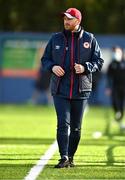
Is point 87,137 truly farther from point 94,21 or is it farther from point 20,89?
point 94,21

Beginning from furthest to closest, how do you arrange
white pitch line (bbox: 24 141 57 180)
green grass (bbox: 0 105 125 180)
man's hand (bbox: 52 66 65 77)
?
1. man's hand (bbox: 52 66 65 77)
2. green grass (bbox: 0 105 125 180)
3. white pitch line (bbox: 24 141 57 180)

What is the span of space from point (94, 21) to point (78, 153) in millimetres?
22966

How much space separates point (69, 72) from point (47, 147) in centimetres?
356

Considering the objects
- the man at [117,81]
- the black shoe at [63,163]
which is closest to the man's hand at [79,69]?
the black shoe at [63,163]

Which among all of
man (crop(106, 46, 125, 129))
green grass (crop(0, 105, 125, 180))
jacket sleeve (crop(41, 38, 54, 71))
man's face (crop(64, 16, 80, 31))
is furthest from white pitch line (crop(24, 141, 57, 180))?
man (crop(106, 46, 125, 129))

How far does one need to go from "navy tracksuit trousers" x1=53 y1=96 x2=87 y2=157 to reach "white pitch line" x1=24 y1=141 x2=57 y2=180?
422 mm

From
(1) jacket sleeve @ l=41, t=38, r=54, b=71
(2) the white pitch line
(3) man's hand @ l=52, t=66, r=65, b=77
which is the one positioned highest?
(1) jacket sleeve @ l=41, t=38, r=54, b=71

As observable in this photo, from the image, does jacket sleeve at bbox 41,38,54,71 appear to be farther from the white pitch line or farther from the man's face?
the white pitch line

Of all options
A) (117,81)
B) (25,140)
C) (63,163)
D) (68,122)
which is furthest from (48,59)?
(117,81)

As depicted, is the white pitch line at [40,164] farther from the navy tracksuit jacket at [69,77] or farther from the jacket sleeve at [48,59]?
the jacket sleeve at [48,59]

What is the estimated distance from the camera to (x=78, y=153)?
1320cm

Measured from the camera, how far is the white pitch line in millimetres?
10005

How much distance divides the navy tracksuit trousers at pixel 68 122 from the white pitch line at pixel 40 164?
16.6 inches

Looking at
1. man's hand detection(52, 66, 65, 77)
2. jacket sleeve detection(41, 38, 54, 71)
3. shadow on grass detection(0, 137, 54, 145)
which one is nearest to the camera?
man's hand detection(52, 66, 65, 77)
